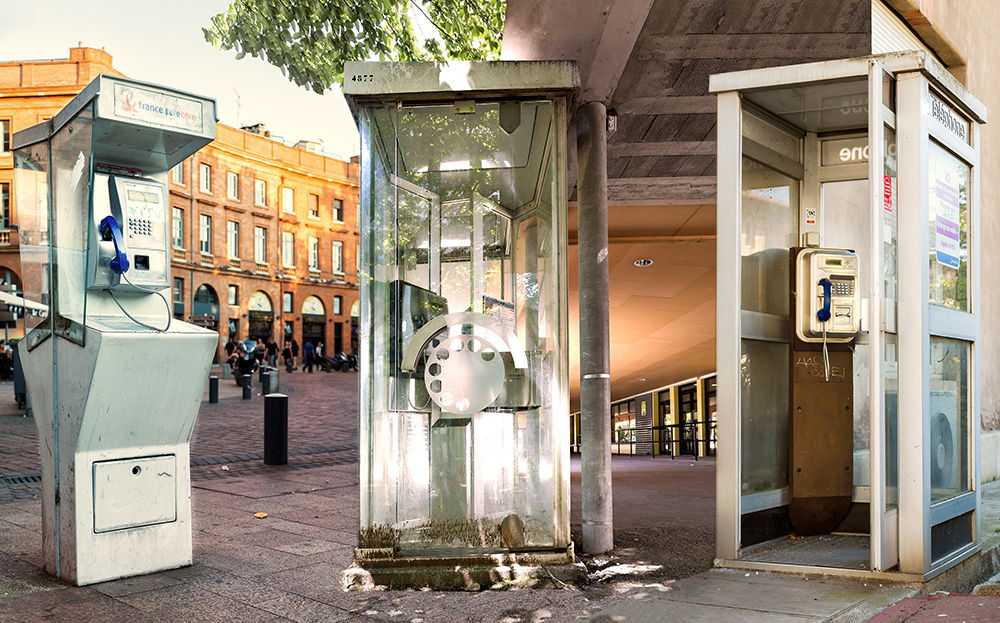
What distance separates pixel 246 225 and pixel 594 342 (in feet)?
137

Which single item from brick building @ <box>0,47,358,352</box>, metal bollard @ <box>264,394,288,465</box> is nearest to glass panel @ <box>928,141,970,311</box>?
metal bollard @ <box>264,394,288,465</box>

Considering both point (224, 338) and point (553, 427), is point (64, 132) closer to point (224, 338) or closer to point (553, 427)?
point (553, 427)

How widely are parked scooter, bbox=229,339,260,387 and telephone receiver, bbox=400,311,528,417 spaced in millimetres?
18485

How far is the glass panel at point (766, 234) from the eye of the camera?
5.21 meters

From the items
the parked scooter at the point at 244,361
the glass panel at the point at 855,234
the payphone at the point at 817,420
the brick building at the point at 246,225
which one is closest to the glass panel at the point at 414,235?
the payphone at the point at 817,420

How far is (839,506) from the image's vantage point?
5.54 meters

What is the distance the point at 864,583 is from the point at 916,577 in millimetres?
263

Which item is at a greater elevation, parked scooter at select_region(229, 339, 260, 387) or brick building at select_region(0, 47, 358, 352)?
brick building at select_region(0, 47, 358, 352)

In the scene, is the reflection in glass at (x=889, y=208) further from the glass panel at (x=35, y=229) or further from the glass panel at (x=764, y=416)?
the glass panel at (x=35, y=229)

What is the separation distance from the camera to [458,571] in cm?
440

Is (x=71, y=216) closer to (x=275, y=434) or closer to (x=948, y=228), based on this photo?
(x=948, y=228)

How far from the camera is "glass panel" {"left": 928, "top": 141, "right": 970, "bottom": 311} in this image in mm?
4602

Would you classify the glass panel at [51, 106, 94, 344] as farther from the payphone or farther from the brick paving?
the payphone

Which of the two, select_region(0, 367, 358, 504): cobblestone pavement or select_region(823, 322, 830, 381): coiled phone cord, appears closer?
select_region(823, 322, 830, 381): coiled phone cord
